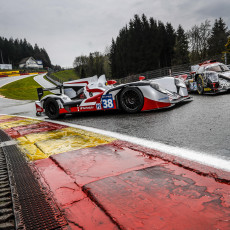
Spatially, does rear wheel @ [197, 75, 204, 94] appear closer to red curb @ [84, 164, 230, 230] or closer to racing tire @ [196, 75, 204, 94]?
racing tire @ [196, 75, 204, 94]

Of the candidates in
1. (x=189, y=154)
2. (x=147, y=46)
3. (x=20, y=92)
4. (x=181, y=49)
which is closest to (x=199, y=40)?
(x=181, y=49)

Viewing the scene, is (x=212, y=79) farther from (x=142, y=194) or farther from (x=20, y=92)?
(x=20, y=92)

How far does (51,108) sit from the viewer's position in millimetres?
6641

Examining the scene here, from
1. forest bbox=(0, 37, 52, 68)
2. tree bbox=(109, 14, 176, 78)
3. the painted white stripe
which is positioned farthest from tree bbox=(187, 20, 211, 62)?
forest bbox=(0, 37, 52, 68)

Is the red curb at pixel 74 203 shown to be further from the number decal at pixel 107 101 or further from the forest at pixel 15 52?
the forest at pixel 15 52

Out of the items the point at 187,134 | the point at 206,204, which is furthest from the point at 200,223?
the point at 187,134

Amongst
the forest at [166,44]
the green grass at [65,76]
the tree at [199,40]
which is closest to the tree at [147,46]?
the forest at [166,44]

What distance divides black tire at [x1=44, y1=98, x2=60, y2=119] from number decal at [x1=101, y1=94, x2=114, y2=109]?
1.63 m

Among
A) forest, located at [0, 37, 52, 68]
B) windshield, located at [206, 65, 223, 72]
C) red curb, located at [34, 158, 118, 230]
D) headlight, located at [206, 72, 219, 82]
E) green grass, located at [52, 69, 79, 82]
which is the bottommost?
red curb, located at [34, 158, 118, 230]

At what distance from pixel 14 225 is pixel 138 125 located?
2.90 m

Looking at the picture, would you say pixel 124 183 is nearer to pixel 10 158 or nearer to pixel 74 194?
pixel 74 194

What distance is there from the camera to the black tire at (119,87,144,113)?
5156mm

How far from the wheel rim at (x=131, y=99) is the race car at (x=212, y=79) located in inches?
111

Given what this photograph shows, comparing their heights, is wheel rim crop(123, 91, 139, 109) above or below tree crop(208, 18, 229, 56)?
below
